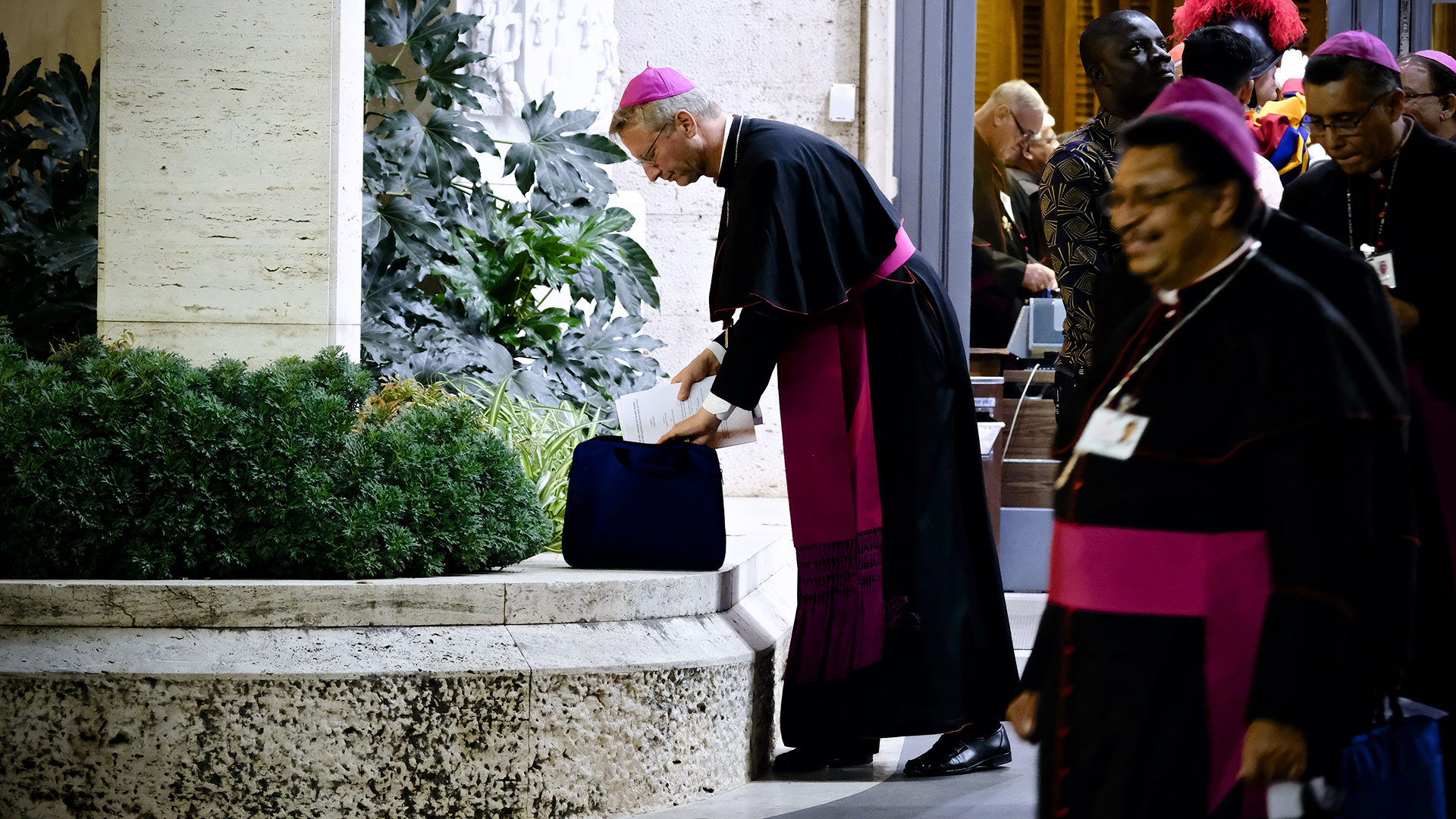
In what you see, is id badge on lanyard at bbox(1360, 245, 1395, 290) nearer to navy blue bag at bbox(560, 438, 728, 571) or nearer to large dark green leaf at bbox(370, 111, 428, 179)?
navy blue bag at bbox(560, 438, 728, 571)

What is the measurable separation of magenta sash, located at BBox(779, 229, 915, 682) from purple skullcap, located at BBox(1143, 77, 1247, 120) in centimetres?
195

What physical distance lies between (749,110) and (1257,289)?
17.8 feet

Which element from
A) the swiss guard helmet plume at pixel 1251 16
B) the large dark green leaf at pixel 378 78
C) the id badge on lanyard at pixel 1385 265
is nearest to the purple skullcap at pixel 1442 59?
the id badge on lanyard at pixel 1385 265

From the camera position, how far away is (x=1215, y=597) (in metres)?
1.88

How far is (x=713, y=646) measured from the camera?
12.8 feet

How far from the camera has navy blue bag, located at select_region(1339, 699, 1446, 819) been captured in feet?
6.17

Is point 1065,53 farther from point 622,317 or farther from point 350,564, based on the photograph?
point 350,564

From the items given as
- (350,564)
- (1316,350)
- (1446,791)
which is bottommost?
(1446,791)

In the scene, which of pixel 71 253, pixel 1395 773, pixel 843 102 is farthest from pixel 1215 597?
pixel 843 102

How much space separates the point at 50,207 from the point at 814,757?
12.1 ft

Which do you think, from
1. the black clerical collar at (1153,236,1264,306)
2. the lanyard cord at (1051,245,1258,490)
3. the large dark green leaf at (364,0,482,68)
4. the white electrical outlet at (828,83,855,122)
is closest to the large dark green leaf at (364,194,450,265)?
the large dark green leaf at (364,0,482,68)

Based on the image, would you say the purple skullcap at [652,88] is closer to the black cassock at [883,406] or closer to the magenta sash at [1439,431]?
the black cassock at [883,406]

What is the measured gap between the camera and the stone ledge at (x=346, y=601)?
3453 millimetres

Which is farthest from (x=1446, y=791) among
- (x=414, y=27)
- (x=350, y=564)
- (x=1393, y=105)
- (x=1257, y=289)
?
(x=414, y=27)
